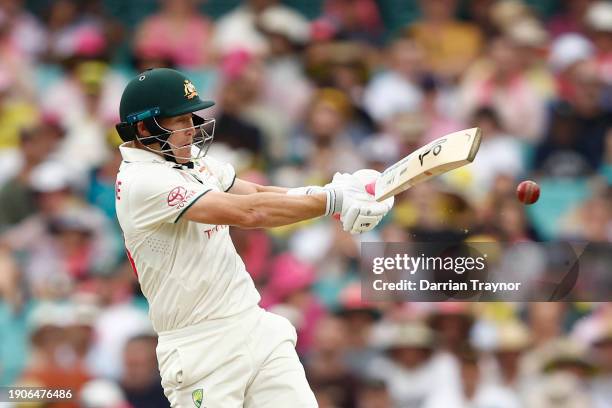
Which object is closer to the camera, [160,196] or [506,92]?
[160,196]

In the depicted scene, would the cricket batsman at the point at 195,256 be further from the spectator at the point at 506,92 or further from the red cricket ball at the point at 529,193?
the spectator at the point at 506,92

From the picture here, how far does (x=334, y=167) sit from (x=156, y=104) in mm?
3912

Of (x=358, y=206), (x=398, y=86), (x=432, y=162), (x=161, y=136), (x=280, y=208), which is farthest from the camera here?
(x=398, y=86)

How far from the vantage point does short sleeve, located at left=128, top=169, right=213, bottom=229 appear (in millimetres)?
5293

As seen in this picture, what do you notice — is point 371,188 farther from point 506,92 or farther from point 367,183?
point 506,92

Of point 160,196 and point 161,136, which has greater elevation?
point 161,136

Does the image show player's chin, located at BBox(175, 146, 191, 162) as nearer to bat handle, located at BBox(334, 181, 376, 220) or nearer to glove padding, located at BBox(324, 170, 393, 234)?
glove padding, located at BBox(324, 170, 393, 234)

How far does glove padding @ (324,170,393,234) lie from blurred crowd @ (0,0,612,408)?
194cm

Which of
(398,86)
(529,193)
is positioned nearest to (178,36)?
(398,86)

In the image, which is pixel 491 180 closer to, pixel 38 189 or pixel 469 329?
pixel 469 329

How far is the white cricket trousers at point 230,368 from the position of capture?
5.43m

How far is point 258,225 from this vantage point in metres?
5.40

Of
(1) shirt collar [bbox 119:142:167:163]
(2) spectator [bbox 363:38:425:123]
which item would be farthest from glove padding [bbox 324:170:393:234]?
(2) spectator [bbox 363:38:425:123]

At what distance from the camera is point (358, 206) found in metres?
5.28
